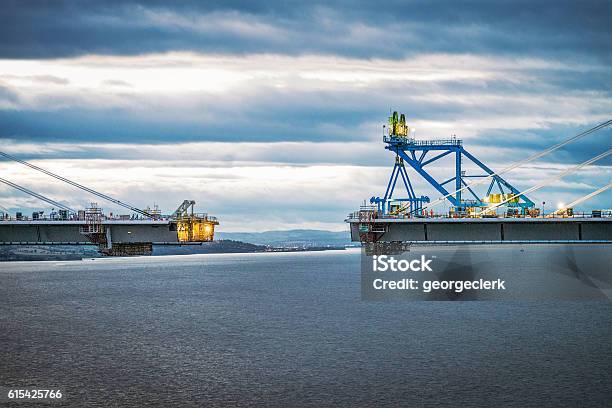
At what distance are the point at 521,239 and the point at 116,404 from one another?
72030 millimetres

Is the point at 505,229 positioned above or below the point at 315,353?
above

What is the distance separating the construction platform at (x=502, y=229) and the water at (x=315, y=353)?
2439 cm

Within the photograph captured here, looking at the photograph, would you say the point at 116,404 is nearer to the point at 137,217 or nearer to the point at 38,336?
the point at 38,336

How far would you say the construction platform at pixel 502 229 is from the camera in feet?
295

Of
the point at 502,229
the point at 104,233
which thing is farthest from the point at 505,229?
the point at 104,233

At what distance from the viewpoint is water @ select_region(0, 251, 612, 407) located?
29250 millimetres

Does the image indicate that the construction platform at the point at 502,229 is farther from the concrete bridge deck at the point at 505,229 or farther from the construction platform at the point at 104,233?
the construction platform at the point at 104,233

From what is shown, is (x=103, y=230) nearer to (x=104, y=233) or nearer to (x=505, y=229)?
(x=104, y=233)

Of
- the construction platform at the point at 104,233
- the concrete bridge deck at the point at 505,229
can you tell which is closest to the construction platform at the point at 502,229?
the concrete bridge deck at the point at 505,229

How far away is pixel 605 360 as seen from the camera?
3591cm

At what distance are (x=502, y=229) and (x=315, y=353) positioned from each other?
194 ft

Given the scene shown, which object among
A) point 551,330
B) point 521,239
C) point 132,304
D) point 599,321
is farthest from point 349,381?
point 521,239

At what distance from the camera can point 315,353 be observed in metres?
39.1

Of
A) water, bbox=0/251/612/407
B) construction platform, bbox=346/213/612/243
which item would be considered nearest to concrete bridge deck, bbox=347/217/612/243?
construction platform, bbox=346/213/612/243
